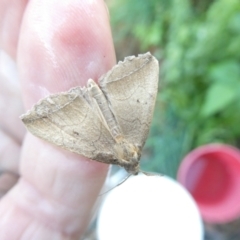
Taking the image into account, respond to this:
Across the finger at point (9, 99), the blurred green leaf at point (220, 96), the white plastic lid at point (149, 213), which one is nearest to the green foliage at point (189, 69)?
the blurred green leaf at point (220, 96)

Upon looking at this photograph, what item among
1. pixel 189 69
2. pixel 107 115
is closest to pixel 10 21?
pixel 107 115

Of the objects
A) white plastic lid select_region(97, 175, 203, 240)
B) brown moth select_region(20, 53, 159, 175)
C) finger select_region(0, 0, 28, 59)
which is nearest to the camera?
brown moth select_region(20, 53, 159, 175)

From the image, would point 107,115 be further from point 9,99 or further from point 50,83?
point 9,99

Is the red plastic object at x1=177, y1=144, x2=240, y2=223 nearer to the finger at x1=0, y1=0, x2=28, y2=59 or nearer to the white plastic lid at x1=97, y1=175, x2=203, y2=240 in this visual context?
the white plastic lid at x1=97, y1=175, x2=203, y2=240

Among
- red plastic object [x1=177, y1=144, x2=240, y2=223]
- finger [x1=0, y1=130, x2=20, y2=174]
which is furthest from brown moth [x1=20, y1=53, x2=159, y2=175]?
red plastic object [x1=177, y1=144, x2=240, y2=223]

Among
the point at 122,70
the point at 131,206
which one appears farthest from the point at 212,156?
the point at 122,70

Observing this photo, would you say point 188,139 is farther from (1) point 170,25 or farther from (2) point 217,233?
(1) point 170,25
